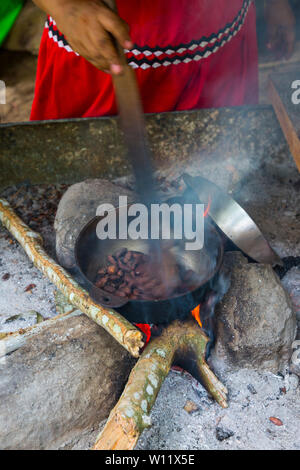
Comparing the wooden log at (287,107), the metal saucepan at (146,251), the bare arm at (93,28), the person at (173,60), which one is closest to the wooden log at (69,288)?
the metal saucepan at (146,251)

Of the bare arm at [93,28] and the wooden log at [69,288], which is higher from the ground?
the bare arm at [93,28]

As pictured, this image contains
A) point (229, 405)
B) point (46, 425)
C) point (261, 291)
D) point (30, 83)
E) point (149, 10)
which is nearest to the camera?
point (46, 425)

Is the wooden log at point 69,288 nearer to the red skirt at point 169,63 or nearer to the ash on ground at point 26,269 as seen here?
the ash on ground at point 26,269

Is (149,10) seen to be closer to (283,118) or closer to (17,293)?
(283,118)

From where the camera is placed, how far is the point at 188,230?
2135 mm

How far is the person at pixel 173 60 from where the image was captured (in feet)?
7.08

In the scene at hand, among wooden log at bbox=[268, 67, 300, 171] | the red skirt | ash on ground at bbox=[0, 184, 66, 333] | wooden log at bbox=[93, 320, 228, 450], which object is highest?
the red skirt

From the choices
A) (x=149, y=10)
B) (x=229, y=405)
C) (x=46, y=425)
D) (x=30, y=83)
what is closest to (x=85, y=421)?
(x=46, y=425)

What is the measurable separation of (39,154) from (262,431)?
208 centimetres

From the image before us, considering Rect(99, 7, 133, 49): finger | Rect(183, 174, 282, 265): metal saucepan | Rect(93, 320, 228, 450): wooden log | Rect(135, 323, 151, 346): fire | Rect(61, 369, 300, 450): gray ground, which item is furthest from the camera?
Rect(183, 174, 282, 265): metal saucepan

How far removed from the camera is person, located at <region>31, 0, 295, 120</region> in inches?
85.0

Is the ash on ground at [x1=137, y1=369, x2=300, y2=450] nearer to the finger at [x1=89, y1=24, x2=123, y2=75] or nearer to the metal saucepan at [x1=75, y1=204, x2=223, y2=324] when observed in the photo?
the metal saucepan at [x1=75, y1=204, x2=223, y2=324]

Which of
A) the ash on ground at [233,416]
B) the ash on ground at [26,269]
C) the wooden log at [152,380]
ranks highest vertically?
the ash on ground at [26,269]

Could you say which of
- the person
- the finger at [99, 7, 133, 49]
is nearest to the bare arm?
the finger at [99, 7, 133, 49]
